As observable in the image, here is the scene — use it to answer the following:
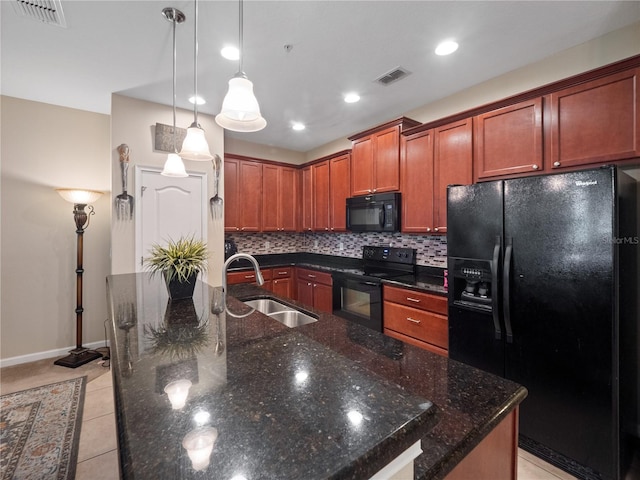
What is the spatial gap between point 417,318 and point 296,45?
249cm

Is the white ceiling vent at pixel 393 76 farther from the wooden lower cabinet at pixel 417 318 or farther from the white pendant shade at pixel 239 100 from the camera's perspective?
the wooden lower cabinet at pixel 417 318

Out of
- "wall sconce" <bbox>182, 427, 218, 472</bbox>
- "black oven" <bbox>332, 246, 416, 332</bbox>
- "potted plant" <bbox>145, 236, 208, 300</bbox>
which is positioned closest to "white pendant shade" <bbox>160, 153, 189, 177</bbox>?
"potted plant" <bbox>145, 236, 208, 300</bbox>

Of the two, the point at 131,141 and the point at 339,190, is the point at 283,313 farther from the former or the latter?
the point at 131,141

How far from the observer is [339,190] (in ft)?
13.0

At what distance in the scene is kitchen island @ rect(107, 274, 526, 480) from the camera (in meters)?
0.41

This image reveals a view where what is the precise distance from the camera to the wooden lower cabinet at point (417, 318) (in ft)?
8.03

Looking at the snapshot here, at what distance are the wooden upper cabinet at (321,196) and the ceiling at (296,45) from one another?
3.87 feet

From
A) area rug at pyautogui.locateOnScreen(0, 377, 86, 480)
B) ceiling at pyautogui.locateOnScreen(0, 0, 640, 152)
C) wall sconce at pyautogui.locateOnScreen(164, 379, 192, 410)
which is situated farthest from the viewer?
A: ceiling at pyautogui.locateOnScreen(0, 0, 640, 152)

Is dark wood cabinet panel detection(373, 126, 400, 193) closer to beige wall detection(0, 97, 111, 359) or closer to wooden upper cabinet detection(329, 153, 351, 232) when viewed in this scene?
wooden upper cabinet detection(329, 153, 351, 232)

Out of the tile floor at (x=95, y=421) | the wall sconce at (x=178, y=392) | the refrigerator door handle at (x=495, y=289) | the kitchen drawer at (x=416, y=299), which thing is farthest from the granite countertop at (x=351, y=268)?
the wall sconce at (x=178, y=392)

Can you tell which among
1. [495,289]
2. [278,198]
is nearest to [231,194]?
[278,198]

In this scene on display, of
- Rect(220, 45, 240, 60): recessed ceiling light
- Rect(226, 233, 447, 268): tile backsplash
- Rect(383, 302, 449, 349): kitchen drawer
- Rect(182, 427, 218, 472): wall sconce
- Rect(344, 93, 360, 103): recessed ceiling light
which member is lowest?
Rect(383, 302, 449, 349): kitchen drawer

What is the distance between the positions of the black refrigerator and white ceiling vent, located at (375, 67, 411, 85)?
4.07 ft

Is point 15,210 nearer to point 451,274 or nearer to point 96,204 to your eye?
point 96,204
